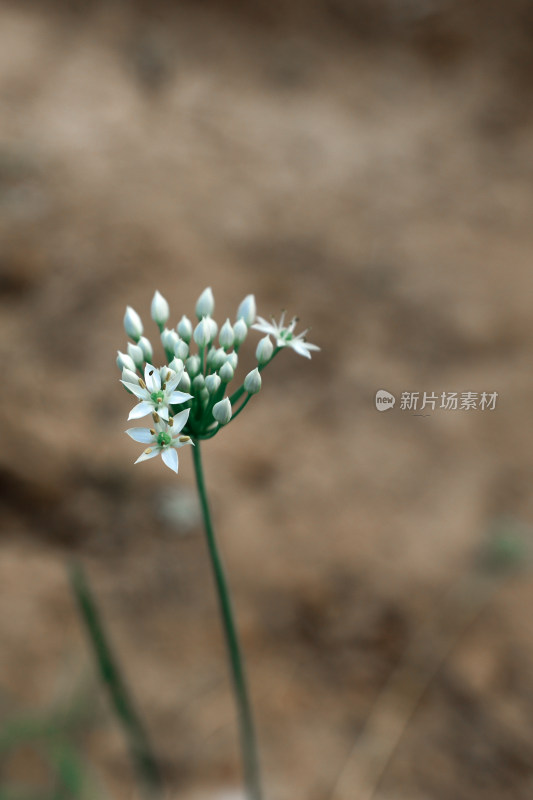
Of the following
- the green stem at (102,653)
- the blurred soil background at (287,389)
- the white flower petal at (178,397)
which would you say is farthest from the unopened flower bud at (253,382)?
the blurred soil background at (287,389)

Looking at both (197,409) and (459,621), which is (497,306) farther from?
(197,409)

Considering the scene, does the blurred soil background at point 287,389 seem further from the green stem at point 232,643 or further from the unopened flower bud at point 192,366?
the unopened flower bud at point 192,366

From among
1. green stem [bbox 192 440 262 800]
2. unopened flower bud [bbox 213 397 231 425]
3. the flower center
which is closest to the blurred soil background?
green stem [bbox 192 440 262 800]

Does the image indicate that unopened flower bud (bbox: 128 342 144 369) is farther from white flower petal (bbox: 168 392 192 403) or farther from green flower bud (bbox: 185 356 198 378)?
white flower petal (bbox: 168 392 192 403)

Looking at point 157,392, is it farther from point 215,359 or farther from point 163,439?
point 215,359

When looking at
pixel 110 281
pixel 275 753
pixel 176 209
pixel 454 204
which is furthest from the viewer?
pixel 454 204

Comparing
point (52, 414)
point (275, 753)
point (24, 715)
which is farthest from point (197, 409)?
point (52, 414)

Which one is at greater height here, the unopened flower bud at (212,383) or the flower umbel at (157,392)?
the unopened flower bud at (212,383)

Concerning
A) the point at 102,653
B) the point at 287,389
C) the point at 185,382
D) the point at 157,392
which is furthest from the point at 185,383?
the point at 287,389
